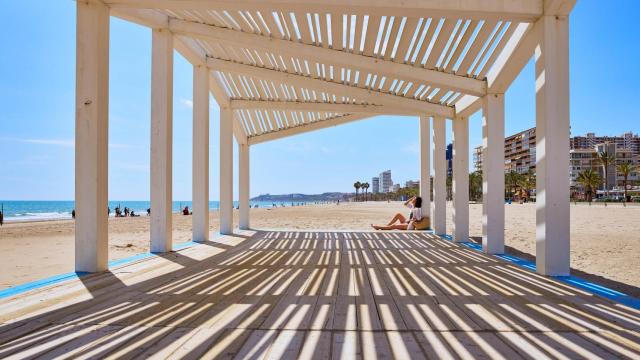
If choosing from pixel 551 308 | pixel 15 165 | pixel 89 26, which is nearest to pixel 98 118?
pixel 89 26

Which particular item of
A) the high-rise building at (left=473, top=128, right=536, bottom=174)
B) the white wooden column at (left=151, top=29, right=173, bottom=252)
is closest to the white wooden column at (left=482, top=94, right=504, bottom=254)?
the white wooden column at (left=151, top=29, right=173, bottom=252)

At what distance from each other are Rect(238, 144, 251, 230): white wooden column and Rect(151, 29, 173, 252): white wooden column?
17.0ft

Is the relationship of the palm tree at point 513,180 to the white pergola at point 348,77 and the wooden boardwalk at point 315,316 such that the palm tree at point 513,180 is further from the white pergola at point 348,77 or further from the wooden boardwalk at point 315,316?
the wooden boardwalk at point 315,316

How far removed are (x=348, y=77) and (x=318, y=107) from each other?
5.98 feet

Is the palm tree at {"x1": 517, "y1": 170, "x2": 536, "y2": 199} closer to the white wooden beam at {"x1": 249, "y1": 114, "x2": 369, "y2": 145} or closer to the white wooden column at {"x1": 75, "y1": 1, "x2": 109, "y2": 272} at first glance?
the white wooden beam at {"x1": 249, "y1": 114, "x2": 369, "y2": 145}

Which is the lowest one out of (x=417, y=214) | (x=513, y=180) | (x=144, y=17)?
(x=417, y=214)

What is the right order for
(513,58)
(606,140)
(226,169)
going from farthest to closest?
(606,140)
(226,169)
(513,58)

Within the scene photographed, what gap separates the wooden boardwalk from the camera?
201cm

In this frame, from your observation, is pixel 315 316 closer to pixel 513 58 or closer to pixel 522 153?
pixel 513 58

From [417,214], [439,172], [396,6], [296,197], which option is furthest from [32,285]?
[296,197]

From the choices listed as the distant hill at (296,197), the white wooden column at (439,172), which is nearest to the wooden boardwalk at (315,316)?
the white wooden column at (439,172)

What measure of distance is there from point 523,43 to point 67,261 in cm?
785

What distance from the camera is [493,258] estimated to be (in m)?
5.59

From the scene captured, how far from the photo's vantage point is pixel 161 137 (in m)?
5.62
